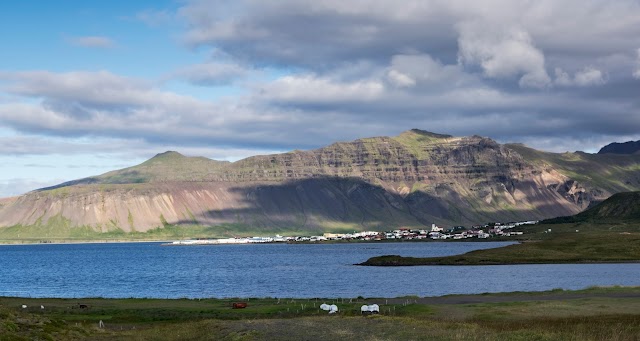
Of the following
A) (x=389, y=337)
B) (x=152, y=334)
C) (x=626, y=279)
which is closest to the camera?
(x=389, y=337)

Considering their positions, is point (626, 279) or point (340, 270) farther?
point (340, 270)

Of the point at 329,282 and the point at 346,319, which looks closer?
the point at 346,319

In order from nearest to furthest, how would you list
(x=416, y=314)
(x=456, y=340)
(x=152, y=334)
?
(x=456, y=340) → (x=152, y=334) → (x=416, y=314)

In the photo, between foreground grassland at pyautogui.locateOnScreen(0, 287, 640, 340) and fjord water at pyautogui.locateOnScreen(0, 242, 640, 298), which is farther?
fjord water at pyautogui.locateOnScreen(0, 242, 640, 298)

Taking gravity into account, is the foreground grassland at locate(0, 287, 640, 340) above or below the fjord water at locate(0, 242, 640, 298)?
above

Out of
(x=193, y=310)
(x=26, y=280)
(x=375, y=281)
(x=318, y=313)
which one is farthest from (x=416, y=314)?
(x=26, y=280)

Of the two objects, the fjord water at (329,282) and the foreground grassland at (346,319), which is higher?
the foreground grassland at (346,319)

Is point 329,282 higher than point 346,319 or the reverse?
the reverse

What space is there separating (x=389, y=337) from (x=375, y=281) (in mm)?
97556

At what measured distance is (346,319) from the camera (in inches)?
2842

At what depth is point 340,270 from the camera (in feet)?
644

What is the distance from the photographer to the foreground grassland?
5931 cm

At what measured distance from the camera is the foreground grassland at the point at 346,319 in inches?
2335

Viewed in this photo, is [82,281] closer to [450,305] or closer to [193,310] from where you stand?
[193,310]
